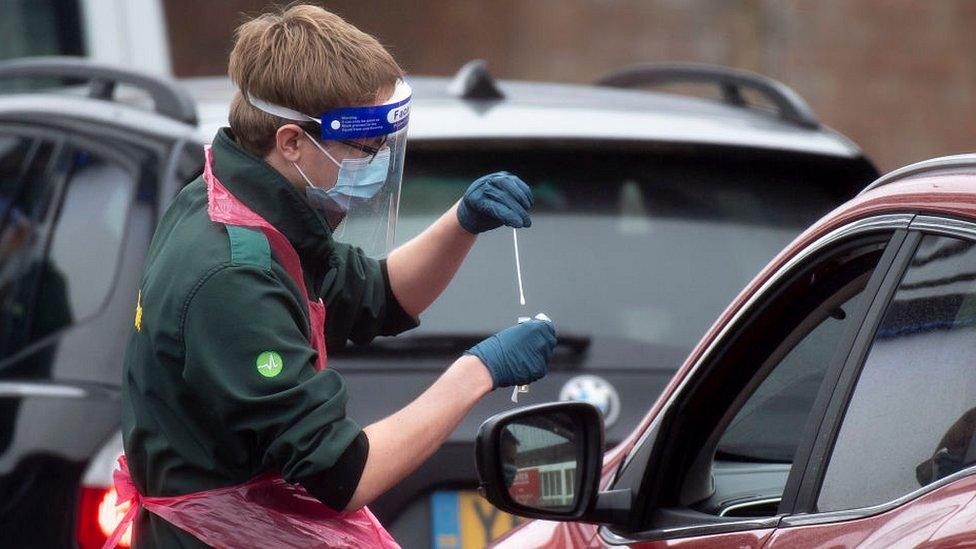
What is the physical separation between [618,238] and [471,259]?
1.16 feet

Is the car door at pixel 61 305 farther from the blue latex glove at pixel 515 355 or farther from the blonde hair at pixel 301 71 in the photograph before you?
the blue latex glove at pixel 515 355

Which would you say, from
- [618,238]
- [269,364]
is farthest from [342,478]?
[618,238]

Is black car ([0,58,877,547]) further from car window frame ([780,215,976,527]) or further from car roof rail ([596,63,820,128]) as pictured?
car window frame ([780,215,976,527])

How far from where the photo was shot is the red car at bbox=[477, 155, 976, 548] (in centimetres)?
210

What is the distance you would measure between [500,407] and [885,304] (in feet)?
5.68

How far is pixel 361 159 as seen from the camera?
2854 millimetres

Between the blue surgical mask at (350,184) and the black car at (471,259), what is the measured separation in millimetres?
995

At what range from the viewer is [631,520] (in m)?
2.71

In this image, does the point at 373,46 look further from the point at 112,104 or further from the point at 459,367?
the point at 112,104

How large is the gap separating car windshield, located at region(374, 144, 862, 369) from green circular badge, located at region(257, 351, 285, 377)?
4.44 feet

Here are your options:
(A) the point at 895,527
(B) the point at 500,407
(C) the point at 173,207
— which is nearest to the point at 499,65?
(B) the point at 500,407

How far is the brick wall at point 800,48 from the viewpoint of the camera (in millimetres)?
13188

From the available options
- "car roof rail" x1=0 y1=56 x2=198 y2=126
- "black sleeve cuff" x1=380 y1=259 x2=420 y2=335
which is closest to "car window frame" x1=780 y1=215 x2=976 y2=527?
"black sleeve cuff" x1=380 y1=259 x2=420 y2=335

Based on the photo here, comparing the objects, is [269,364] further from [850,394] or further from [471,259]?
[471,259]
